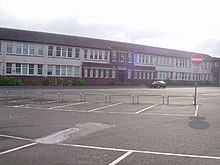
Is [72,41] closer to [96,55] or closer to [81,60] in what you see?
[81,60]

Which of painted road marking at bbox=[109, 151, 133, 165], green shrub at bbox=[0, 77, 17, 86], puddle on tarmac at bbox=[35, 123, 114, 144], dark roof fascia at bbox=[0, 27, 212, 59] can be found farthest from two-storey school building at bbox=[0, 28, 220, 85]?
painted road marking at bbox=[109, 151, 133, 165]

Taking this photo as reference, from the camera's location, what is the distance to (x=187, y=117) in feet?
46.8

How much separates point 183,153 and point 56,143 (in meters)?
3.37

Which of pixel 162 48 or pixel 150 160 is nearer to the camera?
pixel 150 160

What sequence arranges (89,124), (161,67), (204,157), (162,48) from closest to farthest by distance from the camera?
(204,157) < (89,124) < (161,67) < (162,48)

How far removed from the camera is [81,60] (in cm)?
5622

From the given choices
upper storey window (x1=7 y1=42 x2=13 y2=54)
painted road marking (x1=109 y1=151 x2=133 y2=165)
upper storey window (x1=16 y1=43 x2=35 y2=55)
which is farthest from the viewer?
upper storey window (x1=16 y1=43 x2=35 y2=55)

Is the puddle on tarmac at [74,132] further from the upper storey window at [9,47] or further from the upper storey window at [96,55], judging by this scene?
the upper storey window at [96,55]

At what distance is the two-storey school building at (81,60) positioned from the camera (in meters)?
48.6

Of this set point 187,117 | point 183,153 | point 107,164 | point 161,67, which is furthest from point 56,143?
point 161,67

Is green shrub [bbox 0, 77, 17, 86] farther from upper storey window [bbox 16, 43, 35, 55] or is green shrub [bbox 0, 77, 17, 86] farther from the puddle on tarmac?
the puddle on tarmac

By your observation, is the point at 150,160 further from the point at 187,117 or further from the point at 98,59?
the point at 98,59

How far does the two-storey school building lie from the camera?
48.6m

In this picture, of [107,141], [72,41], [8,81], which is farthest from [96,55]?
[107,141]
